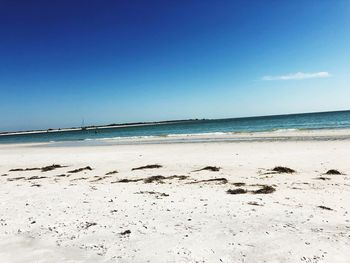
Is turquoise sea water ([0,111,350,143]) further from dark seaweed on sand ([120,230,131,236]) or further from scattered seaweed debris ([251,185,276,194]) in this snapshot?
dark seaweed on sand ([120,230,131,236])

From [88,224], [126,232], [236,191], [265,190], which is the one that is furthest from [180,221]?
[265,190]

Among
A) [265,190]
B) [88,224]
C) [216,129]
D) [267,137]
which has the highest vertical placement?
[88,224]

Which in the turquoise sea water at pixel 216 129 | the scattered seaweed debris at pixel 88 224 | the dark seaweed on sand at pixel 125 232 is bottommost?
the turquoise sea water at pixel 216 129

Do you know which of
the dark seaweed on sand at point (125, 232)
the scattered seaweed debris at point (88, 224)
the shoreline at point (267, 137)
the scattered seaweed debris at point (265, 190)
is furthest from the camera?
the shoreline at point (267, 137)

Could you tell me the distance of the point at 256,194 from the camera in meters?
8.01

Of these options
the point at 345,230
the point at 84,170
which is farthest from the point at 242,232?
the point at 84,170

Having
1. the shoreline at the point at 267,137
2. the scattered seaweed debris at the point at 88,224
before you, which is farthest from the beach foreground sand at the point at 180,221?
the shoreline at the point at 267,137

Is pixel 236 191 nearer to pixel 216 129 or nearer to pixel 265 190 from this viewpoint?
pixel 265 190

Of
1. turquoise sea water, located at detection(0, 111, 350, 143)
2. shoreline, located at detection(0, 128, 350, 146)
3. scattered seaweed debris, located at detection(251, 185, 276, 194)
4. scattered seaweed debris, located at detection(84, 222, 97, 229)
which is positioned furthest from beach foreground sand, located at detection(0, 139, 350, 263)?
turquoise sea water, located at detection(0, 111, 350, 143)

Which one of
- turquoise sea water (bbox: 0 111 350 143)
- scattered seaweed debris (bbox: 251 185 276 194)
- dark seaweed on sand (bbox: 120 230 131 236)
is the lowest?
turquoise sea water (bbox: 0 111 350 143)

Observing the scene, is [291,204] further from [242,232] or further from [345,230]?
[242,232]

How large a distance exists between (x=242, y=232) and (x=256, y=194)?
2.81 m

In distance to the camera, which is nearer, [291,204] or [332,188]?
[291,204]

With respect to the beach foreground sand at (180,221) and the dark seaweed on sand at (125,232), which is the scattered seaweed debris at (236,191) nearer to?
the beach foreground sand at (180,221)
